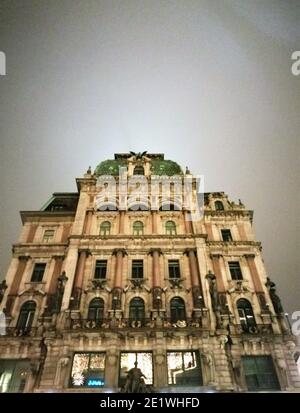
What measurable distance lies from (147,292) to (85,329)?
18.9ft

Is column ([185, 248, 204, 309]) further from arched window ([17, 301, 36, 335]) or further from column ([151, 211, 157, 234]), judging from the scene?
arched window ([17, 301, 36, 335])

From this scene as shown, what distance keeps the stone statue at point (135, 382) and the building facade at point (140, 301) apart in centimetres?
26

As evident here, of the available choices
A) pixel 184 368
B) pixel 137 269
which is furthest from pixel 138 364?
pixel 137 269

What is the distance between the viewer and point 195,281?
28.4 m

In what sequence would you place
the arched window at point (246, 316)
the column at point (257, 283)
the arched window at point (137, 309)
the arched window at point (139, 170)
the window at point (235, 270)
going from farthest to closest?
the arched window at point (139, 170), the window at point (235, 270), the column at point (257, 283), the arched window at point (137, 309), the arched window at point (246, 316)

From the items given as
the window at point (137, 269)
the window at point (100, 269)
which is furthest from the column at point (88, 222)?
the window at point (137, 269)

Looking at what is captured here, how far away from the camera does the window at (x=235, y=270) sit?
2984 centimetres

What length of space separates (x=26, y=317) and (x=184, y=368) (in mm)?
Result: 12594

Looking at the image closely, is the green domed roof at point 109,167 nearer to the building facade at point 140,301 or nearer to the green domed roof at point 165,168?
the building facade at point 140,301

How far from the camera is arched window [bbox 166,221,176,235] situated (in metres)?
33.7

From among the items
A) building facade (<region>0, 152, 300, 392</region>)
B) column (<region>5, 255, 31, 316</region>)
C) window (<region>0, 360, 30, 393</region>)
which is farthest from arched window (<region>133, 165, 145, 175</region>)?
window (<region>0, 360, 30, 393</region>)

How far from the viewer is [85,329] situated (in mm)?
24828
